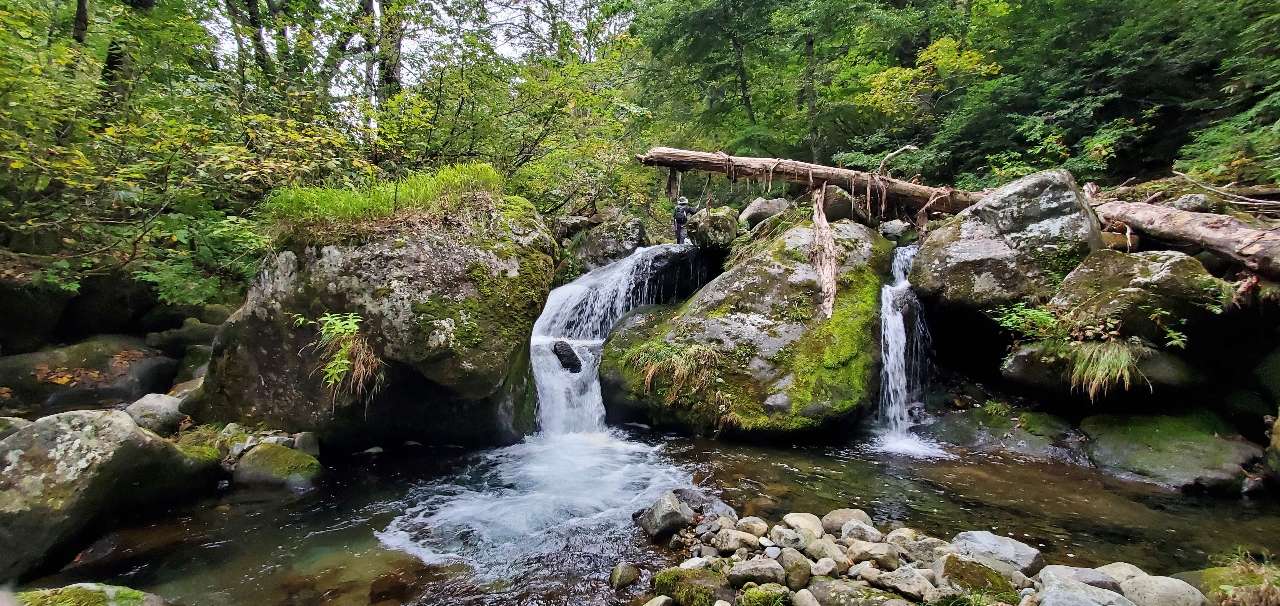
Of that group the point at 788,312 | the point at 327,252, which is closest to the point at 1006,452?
the point at 788,312

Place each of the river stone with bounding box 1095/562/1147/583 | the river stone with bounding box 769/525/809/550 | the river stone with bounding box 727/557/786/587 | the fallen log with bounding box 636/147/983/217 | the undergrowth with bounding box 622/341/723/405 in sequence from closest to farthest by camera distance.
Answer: the river stone with bounding box 1095/562/1147/583 → the river stone with bounding box 727/557/786/587 → the river stone with bounding box 769/525/809/550 → the undergrowth with bounding box 622/341/723/405 → the fallen log with bounding box 636/147/983/217

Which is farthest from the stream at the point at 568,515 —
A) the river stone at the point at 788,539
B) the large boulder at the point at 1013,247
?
the large boulder at the point at 1013,247

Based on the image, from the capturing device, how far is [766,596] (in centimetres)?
317

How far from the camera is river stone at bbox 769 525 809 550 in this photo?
3.77m

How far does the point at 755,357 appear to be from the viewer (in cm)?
721

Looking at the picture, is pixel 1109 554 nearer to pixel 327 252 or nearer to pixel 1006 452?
pixel 1006 452

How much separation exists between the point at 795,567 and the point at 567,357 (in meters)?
5.77

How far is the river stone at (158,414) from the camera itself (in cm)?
579

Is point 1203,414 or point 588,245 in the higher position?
point 588,245

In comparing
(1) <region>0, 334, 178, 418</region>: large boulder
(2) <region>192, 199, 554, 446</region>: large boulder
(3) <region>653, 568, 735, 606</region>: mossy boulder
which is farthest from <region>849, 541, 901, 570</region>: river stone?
(1) <region>0, 334, 178, 418</region>: large boulder

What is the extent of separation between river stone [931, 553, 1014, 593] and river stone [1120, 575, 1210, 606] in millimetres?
646

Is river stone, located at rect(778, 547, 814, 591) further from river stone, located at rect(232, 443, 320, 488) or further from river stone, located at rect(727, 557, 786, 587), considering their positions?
river stone, located at rect(232, 443, 320, 488)

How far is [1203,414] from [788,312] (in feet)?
15.6

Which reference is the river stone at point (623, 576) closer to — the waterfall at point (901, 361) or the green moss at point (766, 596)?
the green moss at point (766, 596)
